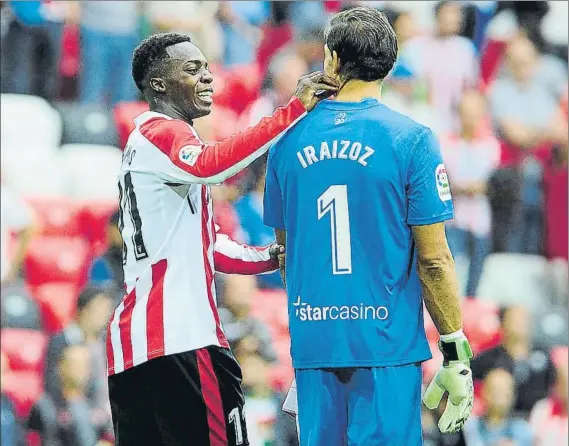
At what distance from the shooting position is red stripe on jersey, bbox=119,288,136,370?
4.24 metres

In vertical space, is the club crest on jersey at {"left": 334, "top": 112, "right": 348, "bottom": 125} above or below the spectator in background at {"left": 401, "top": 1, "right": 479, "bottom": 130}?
below

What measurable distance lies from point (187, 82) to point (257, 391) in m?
3.83

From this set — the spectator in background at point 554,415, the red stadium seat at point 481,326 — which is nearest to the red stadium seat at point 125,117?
the red stadium seat at point 481,326

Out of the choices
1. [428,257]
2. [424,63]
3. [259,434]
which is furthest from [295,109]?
[424,63]

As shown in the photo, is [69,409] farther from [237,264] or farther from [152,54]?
[152,54]

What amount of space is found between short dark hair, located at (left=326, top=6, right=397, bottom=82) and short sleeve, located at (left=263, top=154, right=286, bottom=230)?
43cm

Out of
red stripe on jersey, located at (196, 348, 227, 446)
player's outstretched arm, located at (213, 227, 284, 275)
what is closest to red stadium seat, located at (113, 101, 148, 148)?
player's outstretched arm, located at (213, 227, 284, 275)

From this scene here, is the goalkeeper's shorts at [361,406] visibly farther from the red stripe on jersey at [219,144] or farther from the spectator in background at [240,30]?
the spectator in background at [240,30]

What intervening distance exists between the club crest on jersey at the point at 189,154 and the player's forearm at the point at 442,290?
852mm

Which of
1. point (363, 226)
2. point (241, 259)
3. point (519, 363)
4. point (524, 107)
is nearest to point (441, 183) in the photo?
point (363, 226)

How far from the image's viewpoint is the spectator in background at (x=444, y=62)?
9773mm

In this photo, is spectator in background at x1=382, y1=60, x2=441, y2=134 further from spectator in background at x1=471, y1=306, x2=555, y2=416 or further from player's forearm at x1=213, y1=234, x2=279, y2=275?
player's forearm at x1=213, y1=234, x2=279, y2=275

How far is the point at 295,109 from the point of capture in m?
3.96

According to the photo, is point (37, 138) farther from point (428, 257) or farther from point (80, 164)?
point (428, 257)
